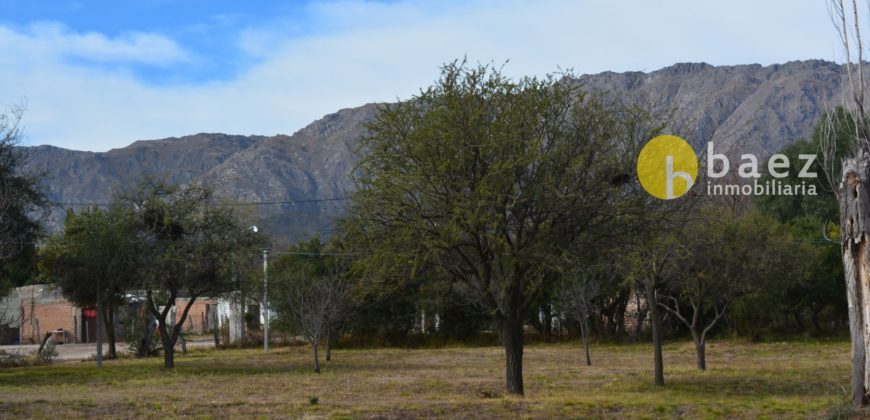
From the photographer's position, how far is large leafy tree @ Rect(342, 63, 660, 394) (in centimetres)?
1683

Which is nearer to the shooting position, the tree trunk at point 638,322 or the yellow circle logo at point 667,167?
the yellow circle logo at point 667,167

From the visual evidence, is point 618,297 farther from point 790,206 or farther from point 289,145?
point 289,145

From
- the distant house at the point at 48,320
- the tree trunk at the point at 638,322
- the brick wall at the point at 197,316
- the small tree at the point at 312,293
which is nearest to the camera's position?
the small tree at the point at 312,293

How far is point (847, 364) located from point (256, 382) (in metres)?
16.2

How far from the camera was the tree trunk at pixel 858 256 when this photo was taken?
38.9 ft

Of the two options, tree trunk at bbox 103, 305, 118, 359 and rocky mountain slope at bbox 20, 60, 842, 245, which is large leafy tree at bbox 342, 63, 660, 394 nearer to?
tree trunk at bbox 103, 305, 118, 359

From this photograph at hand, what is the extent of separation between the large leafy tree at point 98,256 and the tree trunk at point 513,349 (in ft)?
52.1

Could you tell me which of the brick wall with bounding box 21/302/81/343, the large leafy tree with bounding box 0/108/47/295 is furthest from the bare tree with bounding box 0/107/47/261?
the brick wall with bounding box 21/302/81/343

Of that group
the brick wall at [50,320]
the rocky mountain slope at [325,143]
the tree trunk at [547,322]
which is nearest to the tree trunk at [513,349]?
the tree trunk at [547,322]

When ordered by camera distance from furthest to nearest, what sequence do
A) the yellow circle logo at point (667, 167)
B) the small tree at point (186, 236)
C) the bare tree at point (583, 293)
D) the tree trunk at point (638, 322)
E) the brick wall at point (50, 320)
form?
the brick wall at point (50, 320)
the tree trunk at point (638, 322)
the small tree at point (186, 236)
the bare tree at point (583, 293)
the yellow circle logo at point (667, 167)

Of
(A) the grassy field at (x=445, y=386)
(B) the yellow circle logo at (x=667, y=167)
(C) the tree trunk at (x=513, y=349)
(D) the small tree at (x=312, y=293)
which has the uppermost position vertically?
(B) the yellow circle logo at (x=667, y=167)

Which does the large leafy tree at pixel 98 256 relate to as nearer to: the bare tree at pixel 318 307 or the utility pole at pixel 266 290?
the utility pole at pixel 266 290

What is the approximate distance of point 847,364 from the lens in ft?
85.3

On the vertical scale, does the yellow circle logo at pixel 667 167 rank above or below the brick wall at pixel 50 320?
above
